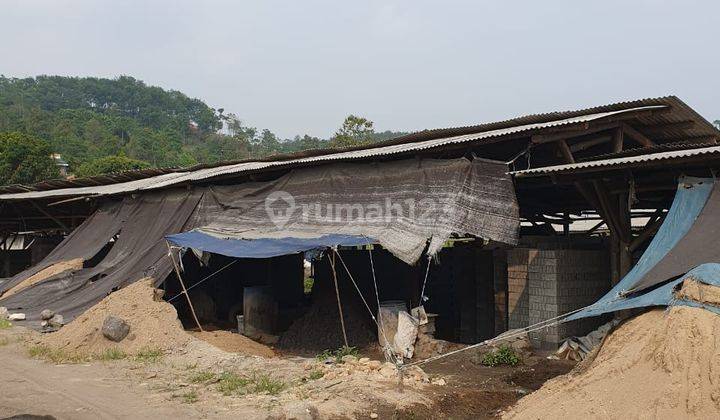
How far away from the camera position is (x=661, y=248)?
22.7 ft

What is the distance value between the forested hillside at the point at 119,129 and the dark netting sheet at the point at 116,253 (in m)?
21.7

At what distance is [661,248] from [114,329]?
8231 millimetres

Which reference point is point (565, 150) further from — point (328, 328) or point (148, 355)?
point (148, 355)

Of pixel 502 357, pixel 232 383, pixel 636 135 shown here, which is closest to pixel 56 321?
pixel 232 383

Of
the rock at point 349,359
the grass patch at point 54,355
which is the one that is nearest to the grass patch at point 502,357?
the rock at point 349,359

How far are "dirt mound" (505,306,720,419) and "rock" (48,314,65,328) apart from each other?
9096 mm

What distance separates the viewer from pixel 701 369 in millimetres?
5148

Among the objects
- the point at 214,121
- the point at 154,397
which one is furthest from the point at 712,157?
the point at 214,121

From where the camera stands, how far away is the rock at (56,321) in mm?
11773

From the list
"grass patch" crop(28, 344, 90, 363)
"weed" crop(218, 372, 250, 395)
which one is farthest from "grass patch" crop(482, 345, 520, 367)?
"grass patch" crop(28, 344, 90, 363)

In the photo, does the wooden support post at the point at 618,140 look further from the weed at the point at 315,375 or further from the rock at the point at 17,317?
the rock at the point at 17,317

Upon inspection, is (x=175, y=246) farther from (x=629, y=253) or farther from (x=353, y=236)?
(x=629, y=253)

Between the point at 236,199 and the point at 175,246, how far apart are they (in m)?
1.95

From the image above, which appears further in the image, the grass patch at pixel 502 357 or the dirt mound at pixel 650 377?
the grass patch at pixel 502 357
